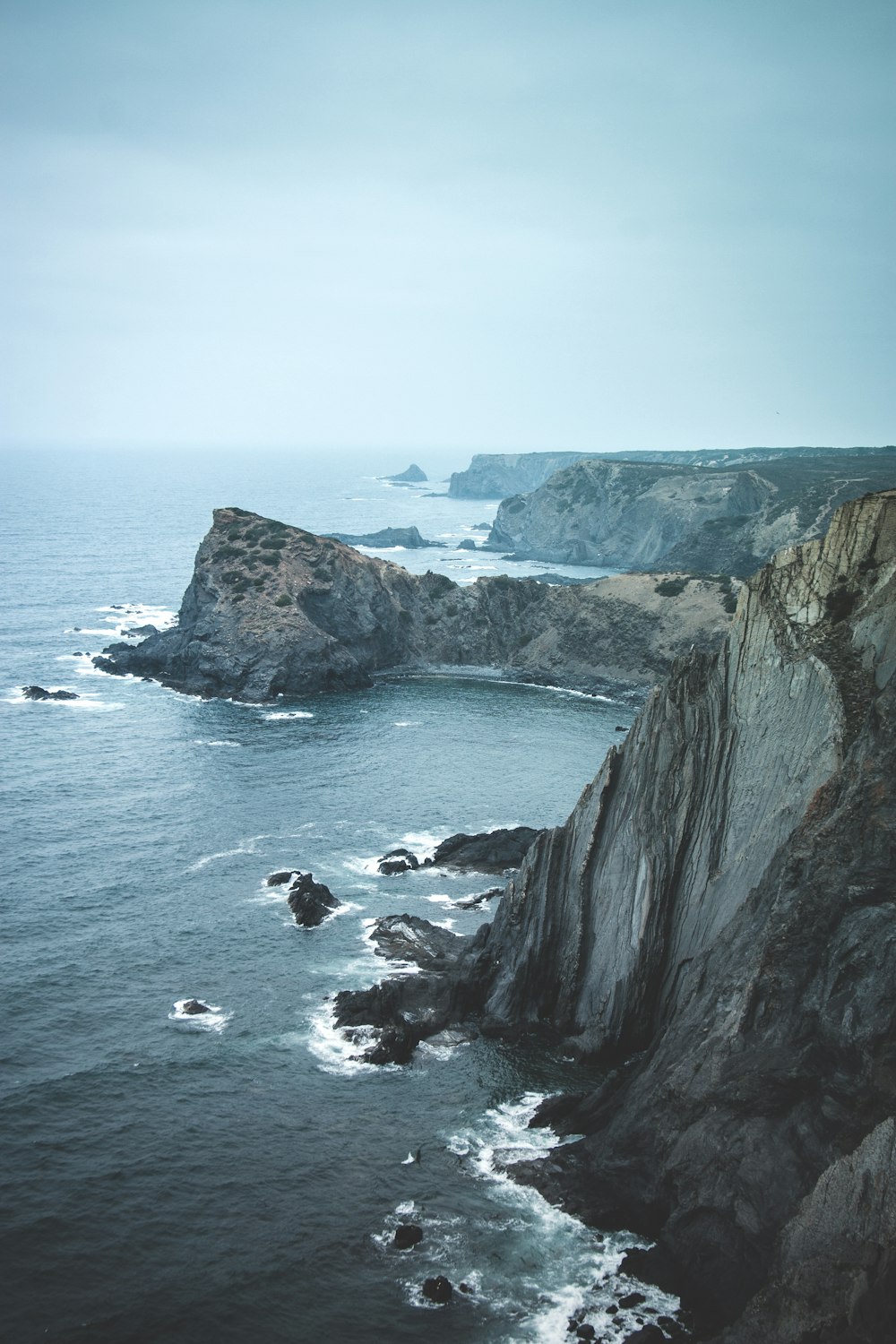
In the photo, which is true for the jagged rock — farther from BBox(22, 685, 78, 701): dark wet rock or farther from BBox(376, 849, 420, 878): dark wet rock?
BBox(22, 685, 78, 701): dark wet rock

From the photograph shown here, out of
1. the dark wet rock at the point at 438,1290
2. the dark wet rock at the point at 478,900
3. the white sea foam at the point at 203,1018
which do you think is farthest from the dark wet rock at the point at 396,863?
the dark wet rock at the point at 438,1290

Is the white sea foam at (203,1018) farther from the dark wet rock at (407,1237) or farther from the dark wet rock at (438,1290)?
the dark wet rock at (438,1290)

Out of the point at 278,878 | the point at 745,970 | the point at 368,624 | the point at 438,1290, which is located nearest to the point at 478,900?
the point at 278,878

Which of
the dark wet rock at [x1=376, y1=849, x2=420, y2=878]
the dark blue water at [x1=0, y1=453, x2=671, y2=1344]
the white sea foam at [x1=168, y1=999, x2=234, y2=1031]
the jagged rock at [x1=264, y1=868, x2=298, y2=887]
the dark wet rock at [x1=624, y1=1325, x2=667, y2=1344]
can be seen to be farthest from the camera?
the dark wet rock at [x1=376, y1=849, x2=420, y2=878]

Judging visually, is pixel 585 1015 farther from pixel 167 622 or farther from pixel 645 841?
pixel 167 622

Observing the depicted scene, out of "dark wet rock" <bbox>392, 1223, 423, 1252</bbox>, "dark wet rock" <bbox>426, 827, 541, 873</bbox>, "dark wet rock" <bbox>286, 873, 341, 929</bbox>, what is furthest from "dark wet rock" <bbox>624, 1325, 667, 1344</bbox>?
"dark wet rock" <bbox>426, 827, 541, 873</bbox>

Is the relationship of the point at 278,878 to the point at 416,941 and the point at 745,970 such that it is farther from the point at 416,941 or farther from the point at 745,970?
the point at 745,970
